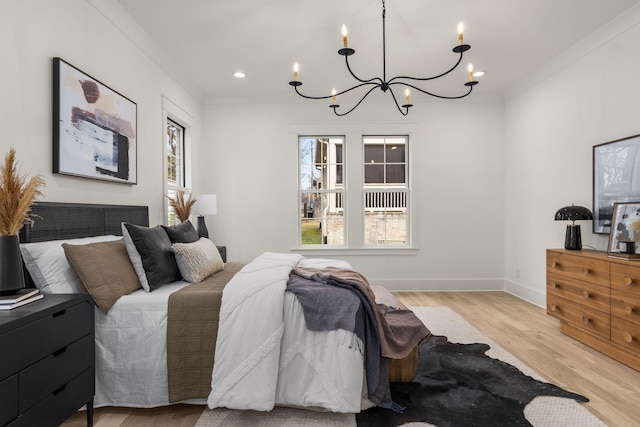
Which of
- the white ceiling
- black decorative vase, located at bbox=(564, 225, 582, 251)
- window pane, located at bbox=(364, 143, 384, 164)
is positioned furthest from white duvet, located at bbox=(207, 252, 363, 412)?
window pane, located at bbox=(364, 143, 384, 164)

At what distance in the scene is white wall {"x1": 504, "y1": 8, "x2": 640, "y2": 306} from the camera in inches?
125

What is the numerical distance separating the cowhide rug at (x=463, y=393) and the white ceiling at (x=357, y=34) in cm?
278

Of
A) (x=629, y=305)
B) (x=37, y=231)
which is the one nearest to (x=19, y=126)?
(x=37, y=231)

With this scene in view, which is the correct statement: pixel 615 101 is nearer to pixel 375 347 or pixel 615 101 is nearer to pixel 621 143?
pixel 621 143

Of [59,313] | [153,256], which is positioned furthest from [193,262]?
[59,313]

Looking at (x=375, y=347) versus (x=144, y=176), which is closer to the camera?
(x=375, y=347)

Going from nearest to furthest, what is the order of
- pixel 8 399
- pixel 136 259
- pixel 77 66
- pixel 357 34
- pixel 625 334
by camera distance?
pixel 8 399 < pixel 136 259 < pixel 77 66 < pixel 625 334 < pixel 357 34

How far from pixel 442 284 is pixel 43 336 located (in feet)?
15.6

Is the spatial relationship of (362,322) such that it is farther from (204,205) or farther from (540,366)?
(204,205)

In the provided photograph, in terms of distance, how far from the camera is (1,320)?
1339 millimetres

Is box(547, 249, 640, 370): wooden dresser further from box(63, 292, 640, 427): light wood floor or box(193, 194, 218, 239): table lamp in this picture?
box(193, 194, 218, 239): table lamp

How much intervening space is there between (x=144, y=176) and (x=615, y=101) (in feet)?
14.4

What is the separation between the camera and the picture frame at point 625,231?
110 inches

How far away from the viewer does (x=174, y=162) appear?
456 cm
